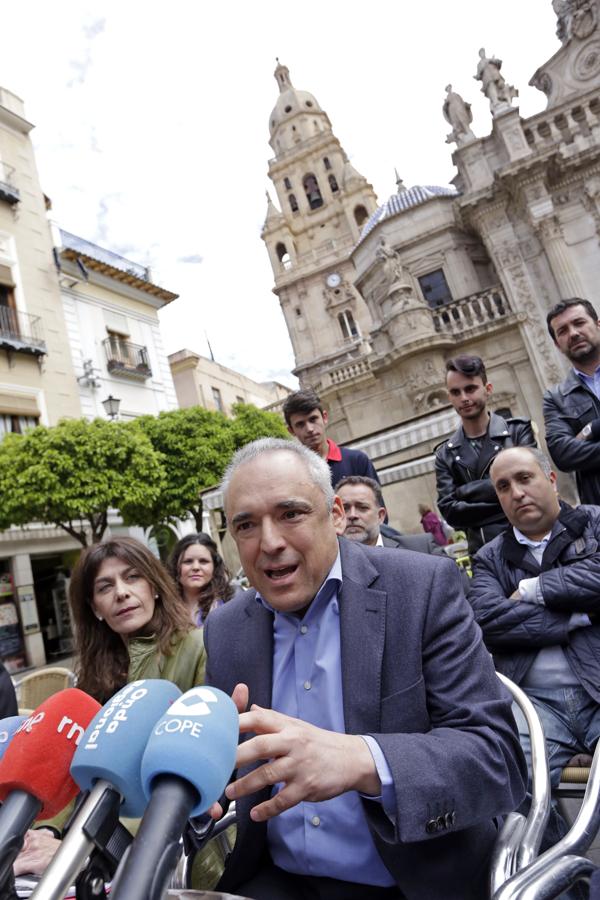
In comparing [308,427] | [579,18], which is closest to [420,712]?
[308,427]

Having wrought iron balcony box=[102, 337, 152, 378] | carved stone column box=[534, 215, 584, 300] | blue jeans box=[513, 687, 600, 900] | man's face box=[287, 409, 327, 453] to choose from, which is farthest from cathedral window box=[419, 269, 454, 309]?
blue jeans box=[513, 687, 600, 900]

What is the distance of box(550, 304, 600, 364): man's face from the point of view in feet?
12.3

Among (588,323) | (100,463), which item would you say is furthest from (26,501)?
(588,323)

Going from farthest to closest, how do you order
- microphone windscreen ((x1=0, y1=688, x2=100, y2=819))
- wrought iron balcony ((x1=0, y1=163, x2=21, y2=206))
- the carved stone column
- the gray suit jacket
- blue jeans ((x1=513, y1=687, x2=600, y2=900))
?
1. wrought iron balcony ((x1=0, y1=163, x2=21, y2=206))
2. the carved stone column
3. blue jeans ((x1=513, y1=687, x2=600, y2=900))
4. the gray suit jacket
5. microphone windscreen ((x1=0, y1=688, x2=100, y2=819))

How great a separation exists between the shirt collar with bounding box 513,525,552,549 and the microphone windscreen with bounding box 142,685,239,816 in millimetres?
2183

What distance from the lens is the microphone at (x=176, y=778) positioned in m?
0.69

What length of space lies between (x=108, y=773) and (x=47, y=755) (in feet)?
0.68

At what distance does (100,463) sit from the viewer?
553 inches

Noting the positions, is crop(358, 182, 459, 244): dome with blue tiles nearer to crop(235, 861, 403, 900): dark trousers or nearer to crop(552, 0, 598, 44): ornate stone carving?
crop(552, 0, 598, 44): ornate stone carving

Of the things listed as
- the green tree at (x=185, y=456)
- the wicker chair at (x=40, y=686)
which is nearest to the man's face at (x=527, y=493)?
the wicker chair at (x=40, y=686)

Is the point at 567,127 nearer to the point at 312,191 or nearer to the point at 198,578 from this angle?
the point at 198,578

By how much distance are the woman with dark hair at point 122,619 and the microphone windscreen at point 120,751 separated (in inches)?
79.8

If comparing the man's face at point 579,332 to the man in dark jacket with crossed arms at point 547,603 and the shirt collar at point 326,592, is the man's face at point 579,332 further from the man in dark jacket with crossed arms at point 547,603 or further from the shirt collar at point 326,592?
the shirt collar at point 326,592

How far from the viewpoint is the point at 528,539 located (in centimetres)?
280
